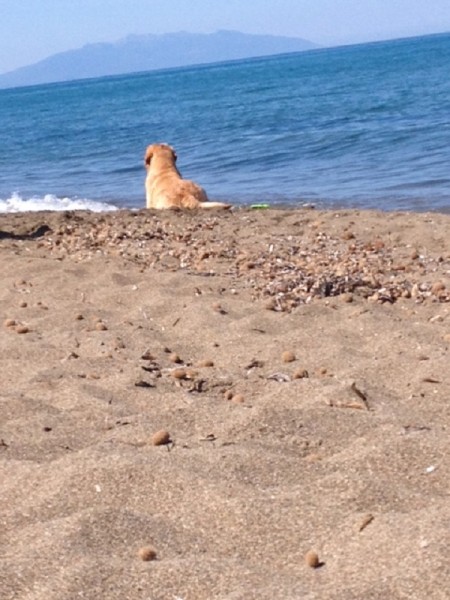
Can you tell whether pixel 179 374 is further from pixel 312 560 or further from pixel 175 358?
pixel 312 560

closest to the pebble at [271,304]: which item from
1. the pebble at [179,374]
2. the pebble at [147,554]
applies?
the pebble at [179,374]

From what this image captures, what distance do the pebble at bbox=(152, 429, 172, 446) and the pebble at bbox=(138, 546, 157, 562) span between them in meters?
0.88

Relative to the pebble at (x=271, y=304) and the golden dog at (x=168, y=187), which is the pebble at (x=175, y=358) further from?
the golden dog at (x=168, y=187)

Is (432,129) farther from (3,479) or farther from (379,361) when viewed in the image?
(3,479)

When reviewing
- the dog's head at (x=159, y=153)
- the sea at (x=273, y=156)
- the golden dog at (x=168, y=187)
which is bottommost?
the sea at (x=273, y=156)

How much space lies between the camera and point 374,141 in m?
20.8

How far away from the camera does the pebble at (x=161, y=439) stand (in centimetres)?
396

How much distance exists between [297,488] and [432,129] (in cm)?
1910

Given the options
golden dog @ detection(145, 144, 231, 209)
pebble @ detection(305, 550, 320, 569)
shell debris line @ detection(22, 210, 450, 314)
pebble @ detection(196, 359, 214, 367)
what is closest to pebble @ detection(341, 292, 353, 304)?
shell debris line @ detection(22, 210, 450, 314)

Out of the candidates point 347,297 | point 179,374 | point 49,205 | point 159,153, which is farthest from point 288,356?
point 49,205

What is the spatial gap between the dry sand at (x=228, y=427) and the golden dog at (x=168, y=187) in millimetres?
3495

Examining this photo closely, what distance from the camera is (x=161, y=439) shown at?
3.96 m

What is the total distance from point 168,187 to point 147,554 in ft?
28.8

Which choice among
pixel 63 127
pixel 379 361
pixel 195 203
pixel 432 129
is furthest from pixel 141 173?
pixel 63 127
